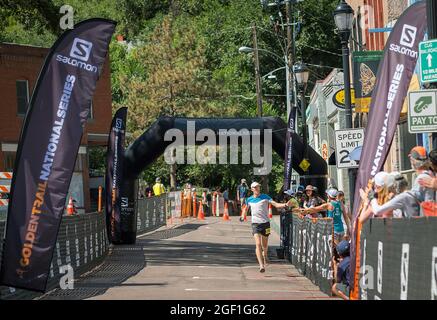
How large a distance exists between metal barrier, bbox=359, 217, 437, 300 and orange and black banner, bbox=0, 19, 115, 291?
4154 millimetres

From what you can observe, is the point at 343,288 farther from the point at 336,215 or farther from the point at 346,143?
the point at 346,143

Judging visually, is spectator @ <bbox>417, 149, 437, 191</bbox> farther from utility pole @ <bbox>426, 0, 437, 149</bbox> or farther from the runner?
the runner

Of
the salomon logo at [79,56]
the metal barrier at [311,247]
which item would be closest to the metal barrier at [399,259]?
the metal barrier at [311,247]

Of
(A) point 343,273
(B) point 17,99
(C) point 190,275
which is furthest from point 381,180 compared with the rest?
(B) point 17,99

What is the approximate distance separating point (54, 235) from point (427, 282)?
6450 millimetres

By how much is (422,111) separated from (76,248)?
898 cm

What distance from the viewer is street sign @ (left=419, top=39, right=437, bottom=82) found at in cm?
1248

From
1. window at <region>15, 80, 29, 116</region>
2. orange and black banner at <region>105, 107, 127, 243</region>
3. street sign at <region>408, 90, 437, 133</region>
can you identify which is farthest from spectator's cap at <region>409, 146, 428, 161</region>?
window at <region>15, 80, 29, 116</region>

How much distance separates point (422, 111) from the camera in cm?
1249

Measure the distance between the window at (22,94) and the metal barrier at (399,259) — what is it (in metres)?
35.1

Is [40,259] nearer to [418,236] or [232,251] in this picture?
[418,236]

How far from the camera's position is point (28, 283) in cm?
1345
